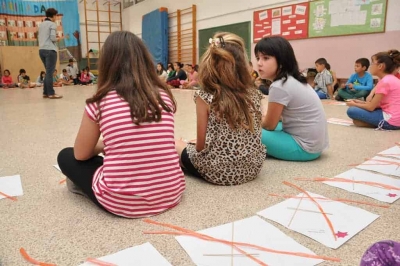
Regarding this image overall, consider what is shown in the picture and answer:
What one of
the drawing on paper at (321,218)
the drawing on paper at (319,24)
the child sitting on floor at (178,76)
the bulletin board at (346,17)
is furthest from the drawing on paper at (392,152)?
the child sitting on floor at (178,76)

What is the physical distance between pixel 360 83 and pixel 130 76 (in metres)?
4.28

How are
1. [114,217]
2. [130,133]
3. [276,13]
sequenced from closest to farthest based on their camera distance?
1. [130,133]
2. [114,217]
3. [276,13]

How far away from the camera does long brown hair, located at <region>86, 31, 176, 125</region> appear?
40.7 inches

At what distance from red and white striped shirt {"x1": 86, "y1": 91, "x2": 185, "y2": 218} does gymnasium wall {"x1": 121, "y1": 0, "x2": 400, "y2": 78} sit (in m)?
4.70

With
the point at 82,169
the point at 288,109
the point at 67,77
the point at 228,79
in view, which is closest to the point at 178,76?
the point at 67,77

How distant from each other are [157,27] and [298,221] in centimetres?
853

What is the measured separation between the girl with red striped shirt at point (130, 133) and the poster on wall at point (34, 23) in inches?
341

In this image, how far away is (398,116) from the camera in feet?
8.26

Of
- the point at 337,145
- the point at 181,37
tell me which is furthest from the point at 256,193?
the point at 181,37

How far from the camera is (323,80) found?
4996mm

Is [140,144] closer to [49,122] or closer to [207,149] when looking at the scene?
[207,149]

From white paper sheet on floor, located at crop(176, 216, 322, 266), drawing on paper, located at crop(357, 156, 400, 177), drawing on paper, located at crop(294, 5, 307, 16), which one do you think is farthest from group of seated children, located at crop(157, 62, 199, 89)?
white paper sheet on floor, located at crop(176, 216, 322, 266)

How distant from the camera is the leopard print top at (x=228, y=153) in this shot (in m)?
1.35

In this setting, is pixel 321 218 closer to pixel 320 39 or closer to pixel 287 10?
pixel 320 39
